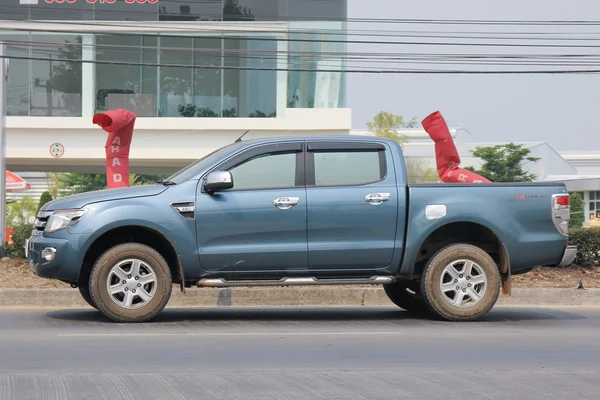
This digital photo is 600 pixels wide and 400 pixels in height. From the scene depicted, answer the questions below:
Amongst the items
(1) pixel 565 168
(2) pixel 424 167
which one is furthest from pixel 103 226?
(1) pixel 565 168

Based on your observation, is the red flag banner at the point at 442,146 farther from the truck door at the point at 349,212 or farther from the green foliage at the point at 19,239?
the green foliage at the point at 19,239

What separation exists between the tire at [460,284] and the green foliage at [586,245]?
5456 millimetres

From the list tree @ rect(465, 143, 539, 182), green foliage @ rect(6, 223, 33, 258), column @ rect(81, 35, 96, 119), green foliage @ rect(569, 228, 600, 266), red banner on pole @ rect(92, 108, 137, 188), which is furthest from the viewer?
tree @ rect(465, 143, 539, 182)

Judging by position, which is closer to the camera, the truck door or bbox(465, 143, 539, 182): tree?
the truck door

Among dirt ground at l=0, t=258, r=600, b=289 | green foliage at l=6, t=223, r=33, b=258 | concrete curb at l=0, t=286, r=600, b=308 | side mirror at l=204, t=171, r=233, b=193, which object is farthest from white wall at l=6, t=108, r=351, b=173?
side mirror at l=204, t=171, r=233, b=193

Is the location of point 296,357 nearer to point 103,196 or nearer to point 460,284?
point 460,284

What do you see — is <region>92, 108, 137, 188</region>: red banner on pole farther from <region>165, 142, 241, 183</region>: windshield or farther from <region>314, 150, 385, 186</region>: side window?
<region>314, 150, 385, 186</region>: side window

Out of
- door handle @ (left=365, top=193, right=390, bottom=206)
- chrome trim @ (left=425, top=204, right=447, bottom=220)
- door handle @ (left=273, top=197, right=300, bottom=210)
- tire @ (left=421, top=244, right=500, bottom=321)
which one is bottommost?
tire @ (left=421, top=244, right=500, bottom=321)

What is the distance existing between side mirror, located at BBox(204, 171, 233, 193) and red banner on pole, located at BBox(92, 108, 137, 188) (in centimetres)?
877

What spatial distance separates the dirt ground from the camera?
14.2 metres

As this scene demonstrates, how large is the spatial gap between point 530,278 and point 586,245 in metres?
1.44

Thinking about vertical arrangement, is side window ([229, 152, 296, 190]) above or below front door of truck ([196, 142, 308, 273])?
above

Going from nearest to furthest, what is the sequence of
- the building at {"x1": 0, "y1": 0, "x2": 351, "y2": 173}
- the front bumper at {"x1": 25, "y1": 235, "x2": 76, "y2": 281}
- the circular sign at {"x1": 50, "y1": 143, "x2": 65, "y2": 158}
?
1. the front bumper at {"x1": 25, "y1": 235, "x2": 76, "y2": 281}
2. the building at {"x1": 0, "y1": 0, "x2": 351, "y2": 173}
3. the circular sign at {"x1": 50, "y1": 143, "x2": 65, "y2": 158}

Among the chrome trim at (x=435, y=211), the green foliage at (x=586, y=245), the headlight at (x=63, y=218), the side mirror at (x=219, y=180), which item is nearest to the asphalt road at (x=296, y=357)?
the headlight at (x=63, y=218)
